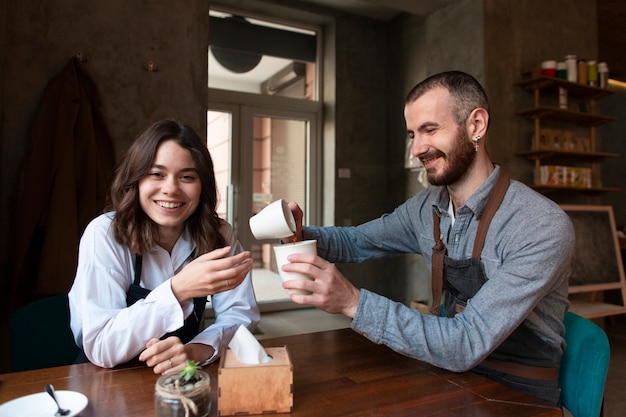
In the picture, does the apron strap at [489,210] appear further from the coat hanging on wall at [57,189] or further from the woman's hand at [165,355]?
the coat hanging on wall at [57,189]

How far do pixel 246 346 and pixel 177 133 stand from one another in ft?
2.63

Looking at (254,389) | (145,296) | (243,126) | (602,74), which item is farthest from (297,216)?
(243,126)

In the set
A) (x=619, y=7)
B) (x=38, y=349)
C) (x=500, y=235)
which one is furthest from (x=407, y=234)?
(x=619, y=7)

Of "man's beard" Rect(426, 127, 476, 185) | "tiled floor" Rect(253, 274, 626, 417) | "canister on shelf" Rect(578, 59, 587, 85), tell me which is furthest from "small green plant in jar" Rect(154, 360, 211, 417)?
"canister on shelf" Rect(578, 59, 587, 85)

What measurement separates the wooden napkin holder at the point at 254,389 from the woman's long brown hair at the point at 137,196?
626 mm

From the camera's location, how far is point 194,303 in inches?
53.9

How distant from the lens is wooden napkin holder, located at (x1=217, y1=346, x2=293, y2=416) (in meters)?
0.86

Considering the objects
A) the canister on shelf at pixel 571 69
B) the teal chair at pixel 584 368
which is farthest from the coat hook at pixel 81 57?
the canister on shelf at pixel 571 69

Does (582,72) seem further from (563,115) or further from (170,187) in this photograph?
(170,187)

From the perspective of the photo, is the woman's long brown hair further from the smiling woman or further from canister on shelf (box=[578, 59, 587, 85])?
canister on shelf (box=[578, 59, 587, 85])

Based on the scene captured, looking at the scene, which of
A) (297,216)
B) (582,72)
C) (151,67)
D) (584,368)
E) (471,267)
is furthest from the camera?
(582,72)

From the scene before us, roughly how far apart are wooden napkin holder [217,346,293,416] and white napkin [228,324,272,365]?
0.02 m

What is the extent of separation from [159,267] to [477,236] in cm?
97

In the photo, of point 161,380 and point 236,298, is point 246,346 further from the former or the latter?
point 236,298
